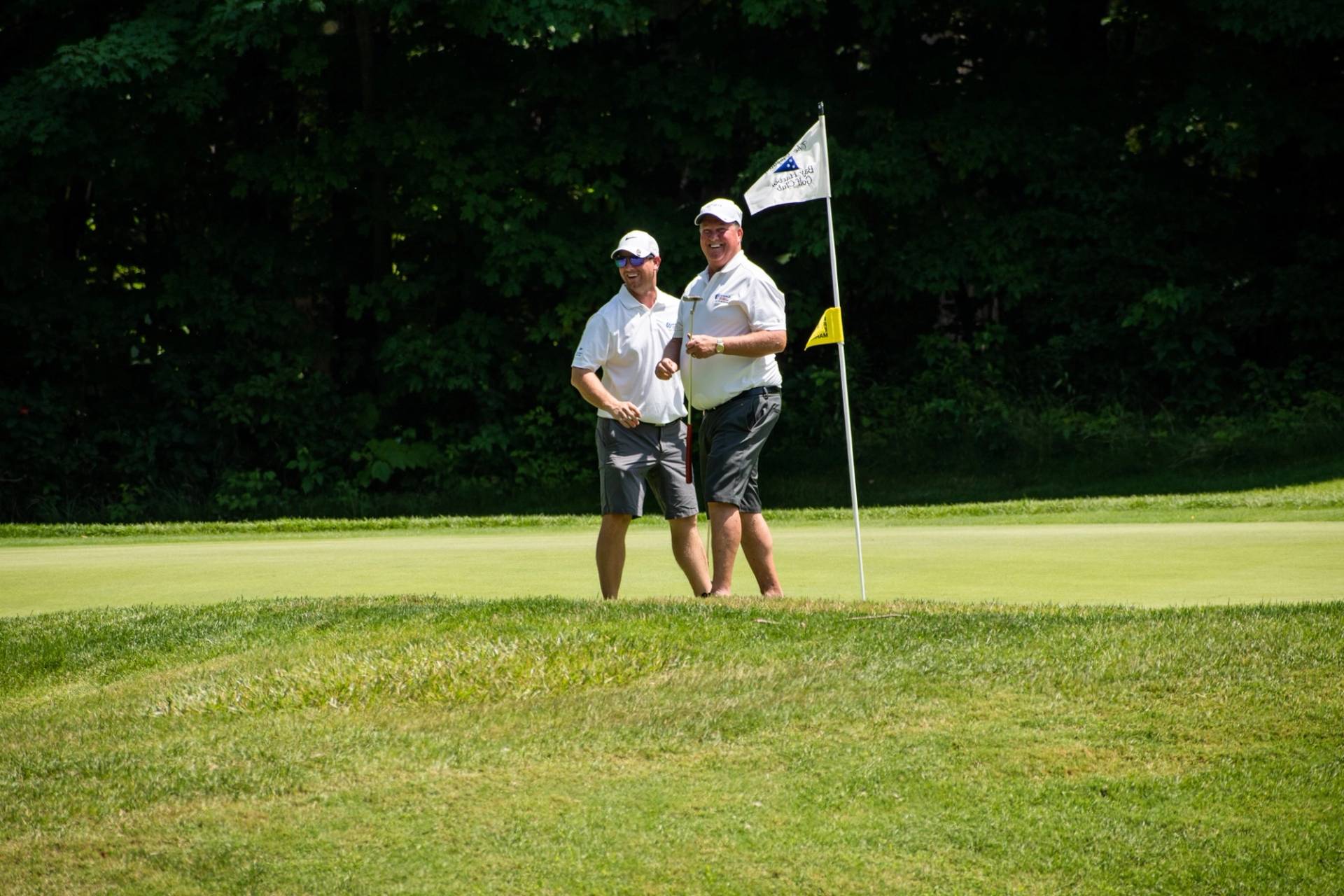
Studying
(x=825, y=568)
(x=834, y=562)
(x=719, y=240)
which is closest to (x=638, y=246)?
(x=719, y=240)

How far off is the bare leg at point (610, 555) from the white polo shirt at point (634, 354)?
20.7 inches

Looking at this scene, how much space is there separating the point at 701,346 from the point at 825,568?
231cm

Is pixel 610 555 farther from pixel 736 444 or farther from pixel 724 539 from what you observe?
pixel 736 444

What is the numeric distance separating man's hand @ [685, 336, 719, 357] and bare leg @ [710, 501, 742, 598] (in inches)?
29.1

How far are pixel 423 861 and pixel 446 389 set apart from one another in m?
14.8

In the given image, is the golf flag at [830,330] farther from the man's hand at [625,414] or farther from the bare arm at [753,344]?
the man's hand at [625,414]

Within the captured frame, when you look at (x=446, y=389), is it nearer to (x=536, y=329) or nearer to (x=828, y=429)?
(x=536, y=329)

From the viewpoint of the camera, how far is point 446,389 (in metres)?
18.2

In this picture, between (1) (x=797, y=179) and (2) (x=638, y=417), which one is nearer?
(2) (x=638, y=417)

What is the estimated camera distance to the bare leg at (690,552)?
681cm

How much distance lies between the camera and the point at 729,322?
21.6ft

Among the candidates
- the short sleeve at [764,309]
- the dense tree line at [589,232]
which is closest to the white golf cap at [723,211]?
the short sleeve at [764,309]

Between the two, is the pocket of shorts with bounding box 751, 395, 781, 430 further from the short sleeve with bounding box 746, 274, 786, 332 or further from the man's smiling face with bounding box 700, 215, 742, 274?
the man's smiling face with bounding box 700, 215, 742, 274

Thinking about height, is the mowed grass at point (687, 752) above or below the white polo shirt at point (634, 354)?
below
